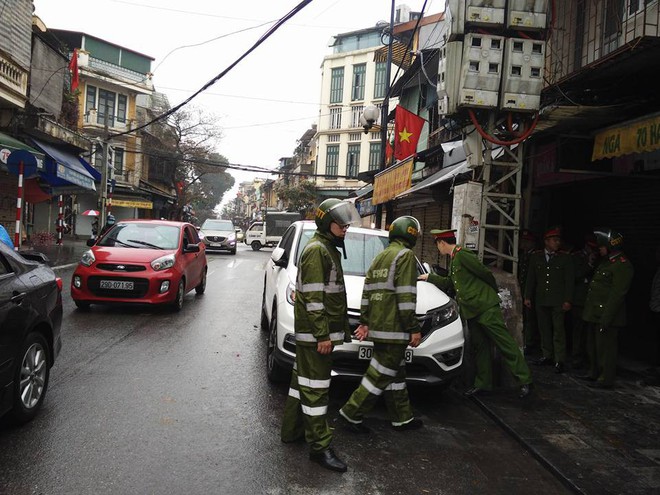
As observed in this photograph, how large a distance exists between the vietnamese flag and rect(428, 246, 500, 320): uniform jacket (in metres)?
9.68

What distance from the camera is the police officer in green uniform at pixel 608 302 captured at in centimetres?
582

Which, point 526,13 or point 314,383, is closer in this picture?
point 314,383

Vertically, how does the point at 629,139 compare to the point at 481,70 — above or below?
below

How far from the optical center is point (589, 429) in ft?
15.5

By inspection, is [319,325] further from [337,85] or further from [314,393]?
[337,85]

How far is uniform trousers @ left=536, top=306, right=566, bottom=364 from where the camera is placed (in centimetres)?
681

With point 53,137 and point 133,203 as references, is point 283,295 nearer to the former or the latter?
point 53,137

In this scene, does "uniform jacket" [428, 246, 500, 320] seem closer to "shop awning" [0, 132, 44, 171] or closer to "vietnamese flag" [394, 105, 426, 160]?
"vietnamese flag" [394, 105, 426, 160]

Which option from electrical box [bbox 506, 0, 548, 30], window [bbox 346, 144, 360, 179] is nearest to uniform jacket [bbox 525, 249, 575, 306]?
electrical box [bbox 506, 0, 548, 30]

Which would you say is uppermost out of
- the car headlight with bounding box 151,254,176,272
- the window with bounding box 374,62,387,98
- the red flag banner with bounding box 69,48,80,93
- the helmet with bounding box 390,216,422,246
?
the window with bounding box 374,62,387,98

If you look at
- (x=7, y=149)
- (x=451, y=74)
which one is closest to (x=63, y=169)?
(x=7, y=149)

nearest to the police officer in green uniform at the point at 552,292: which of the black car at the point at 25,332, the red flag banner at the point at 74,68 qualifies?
the black car at the point at 25,332

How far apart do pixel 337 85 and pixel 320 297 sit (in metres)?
47.4

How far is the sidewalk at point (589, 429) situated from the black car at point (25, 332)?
3.91 metres
